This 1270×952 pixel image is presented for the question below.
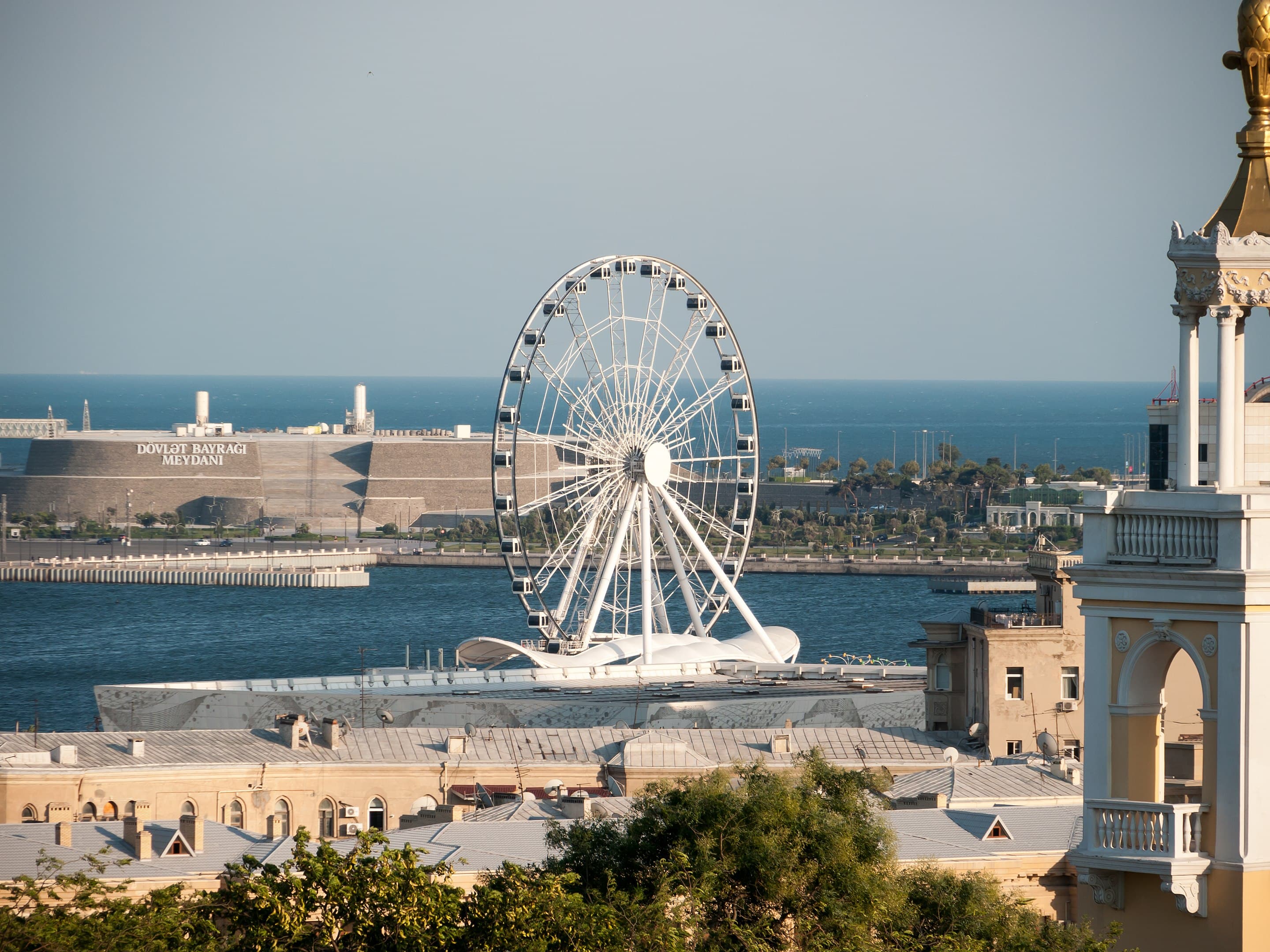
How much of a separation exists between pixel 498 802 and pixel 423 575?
13517cm

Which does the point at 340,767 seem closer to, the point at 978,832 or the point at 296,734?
the point at 296,734

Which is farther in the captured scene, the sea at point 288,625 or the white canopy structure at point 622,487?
the sea at point 288,625

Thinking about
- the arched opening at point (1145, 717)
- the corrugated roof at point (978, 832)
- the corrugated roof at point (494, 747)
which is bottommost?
the corrugated roof at point (494, 747)

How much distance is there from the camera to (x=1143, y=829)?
1386cm

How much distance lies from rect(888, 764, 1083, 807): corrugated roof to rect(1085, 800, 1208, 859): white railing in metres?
17.3

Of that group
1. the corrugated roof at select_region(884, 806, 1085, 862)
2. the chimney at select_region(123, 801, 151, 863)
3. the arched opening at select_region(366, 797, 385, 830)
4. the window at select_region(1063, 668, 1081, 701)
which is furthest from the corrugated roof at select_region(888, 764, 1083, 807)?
the arched opening at select_region(366, 797, 385, 830)

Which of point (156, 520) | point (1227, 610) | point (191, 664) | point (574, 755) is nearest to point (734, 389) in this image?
point (574, 755)

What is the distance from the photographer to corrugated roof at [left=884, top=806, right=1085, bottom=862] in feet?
80.0

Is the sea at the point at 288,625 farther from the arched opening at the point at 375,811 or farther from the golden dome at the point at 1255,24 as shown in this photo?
the golden dome at the point at 1255,24

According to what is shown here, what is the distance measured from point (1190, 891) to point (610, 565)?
191 ft

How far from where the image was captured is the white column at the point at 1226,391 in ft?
45.1

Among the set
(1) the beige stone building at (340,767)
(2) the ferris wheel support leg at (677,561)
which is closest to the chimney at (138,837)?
(1) the beige stone building at (340,767)

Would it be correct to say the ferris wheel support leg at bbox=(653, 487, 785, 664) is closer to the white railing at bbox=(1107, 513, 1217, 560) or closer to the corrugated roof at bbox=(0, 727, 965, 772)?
the corrugated roof at bbox=(0, 727, 965, 772)

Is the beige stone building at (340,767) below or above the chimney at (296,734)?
below
